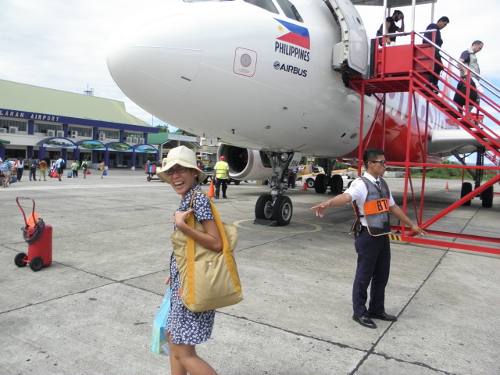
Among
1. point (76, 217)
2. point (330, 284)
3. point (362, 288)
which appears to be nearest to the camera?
point (362, 288)

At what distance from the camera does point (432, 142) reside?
12805 mm

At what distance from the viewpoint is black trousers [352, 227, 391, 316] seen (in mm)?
3723

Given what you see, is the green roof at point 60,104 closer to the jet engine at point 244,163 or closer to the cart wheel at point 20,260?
the jet engine at point 244,163

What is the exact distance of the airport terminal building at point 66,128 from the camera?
40906 millimetres

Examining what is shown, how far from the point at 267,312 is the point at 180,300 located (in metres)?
1.84

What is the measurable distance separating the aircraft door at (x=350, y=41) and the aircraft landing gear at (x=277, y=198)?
7.50 ft

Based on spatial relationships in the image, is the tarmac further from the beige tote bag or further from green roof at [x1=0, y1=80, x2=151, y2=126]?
green roof at [x1=0, y1=80, x2=151, y2=126]

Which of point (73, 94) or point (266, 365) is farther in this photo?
Result: point (73, 94)

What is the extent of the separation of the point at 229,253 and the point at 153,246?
15.2ft

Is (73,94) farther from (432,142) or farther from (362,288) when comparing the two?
(362,288)

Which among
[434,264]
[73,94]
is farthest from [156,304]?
[73,94]

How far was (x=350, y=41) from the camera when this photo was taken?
274 inches

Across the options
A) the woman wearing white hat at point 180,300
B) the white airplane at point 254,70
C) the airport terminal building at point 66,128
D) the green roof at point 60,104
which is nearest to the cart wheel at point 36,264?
the white airplane at point 254,70

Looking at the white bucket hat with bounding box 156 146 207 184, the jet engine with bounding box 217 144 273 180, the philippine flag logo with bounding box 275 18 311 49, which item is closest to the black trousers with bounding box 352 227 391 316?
the white bucket hat with bounding box 156 146 207 184
